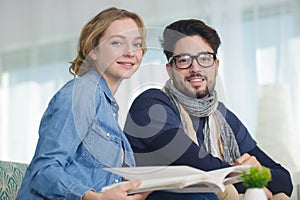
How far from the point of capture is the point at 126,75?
1.54 metres

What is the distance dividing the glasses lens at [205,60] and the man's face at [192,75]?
0.04 feet

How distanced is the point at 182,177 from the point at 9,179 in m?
0.98

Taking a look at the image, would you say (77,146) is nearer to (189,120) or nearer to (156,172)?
(156,172)

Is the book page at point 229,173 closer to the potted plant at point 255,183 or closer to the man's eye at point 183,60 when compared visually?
the potted plant at point 255,183

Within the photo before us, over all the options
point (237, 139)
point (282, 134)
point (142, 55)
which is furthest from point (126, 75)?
point (282, 134)

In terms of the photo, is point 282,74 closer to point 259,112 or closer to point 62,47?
point 259,112

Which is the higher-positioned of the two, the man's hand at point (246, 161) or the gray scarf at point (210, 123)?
the gray scarf at point (210, 123)

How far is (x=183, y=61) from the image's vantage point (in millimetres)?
1639

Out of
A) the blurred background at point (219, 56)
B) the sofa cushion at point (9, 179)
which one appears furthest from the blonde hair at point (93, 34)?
the blurred background at point (219, 56)

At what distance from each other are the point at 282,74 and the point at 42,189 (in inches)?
68.0

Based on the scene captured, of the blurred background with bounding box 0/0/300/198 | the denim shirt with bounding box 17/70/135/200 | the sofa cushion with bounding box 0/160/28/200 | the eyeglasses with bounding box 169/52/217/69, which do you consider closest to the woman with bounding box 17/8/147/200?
the denim shirt with bounding box 17/70/135/200

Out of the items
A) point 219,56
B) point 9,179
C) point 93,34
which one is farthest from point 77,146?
point 219,56

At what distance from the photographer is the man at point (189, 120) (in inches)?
62.8

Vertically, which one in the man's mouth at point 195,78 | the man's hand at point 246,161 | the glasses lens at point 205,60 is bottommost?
the man's hand at point 246,161
